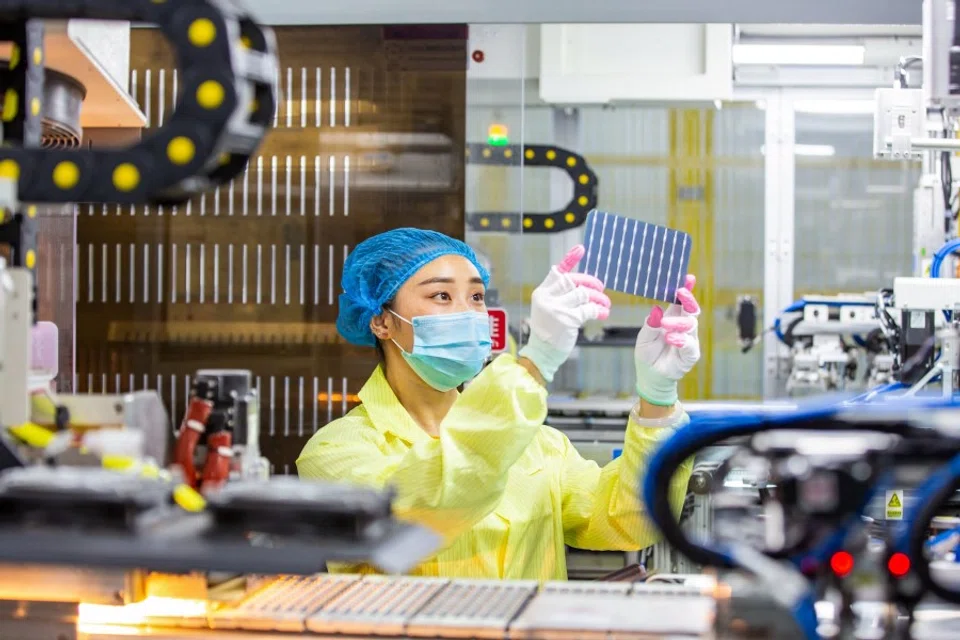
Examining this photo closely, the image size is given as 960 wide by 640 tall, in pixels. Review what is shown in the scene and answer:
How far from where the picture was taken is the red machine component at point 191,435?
4.42ft

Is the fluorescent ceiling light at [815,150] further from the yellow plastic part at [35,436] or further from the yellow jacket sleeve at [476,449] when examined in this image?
the yellow plastic part at [35,436]

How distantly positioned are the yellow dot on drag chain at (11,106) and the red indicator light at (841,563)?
107 cm

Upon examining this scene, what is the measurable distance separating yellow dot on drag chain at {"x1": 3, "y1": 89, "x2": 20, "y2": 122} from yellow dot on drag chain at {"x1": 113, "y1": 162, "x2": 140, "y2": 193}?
0.84ft

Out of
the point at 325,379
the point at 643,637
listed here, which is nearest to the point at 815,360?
the point at 325,379

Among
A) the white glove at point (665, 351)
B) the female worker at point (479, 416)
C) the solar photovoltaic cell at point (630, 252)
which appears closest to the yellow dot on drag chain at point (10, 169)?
the female worker at point (479, 416)

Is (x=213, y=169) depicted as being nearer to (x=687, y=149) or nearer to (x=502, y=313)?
(x=502, y=313)

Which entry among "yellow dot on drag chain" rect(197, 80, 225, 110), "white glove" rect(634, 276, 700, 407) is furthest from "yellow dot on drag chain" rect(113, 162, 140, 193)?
"white glove" rect(634, 276, 700, 407)

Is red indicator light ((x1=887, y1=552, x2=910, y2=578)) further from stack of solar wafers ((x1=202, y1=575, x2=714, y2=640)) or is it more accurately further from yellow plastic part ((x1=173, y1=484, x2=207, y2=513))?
yellow plastic part ((x1=173, y1=484, x2=207, y2=513))

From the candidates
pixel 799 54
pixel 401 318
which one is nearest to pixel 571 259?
pixel 401 318

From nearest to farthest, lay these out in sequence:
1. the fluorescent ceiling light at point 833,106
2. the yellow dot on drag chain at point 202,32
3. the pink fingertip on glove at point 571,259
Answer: the yellow dot on drag chain at point 202,32 < the pink fingertip on glove at point 571,259 < the fluorescent ceiling light at point 833,106

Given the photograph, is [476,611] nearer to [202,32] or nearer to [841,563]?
[841,563]

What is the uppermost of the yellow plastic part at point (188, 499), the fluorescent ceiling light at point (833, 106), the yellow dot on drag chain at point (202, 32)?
the fluorescent ceiling light at point (833, 106)

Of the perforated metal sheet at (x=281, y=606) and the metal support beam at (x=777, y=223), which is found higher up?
the metal support beam at (x=777, y=223)

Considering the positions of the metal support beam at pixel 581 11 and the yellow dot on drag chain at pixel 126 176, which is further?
the metal support beam at pixel 581 11
